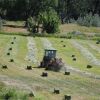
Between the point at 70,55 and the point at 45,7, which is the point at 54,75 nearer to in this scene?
the point at 70,55

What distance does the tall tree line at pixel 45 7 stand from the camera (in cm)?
12150

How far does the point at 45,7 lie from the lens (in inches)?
4614

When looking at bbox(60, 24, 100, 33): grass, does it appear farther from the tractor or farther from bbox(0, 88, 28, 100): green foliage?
bbox(0, 88, 28, 100): green foliage

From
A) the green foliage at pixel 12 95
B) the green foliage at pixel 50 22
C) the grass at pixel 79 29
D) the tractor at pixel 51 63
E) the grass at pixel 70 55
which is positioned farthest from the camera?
the grass at pixel 79 29

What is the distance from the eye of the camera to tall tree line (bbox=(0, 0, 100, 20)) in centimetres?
12150

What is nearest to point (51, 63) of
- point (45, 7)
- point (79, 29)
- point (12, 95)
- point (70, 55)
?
point (70, 55)

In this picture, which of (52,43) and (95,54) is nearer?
(95,54)

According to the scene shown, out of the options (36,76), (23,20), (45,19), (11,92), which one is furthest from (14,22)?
(11,92)

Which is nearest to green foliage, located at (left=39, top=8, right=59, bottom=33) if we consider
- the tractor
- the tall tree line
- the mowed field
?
the mowed field

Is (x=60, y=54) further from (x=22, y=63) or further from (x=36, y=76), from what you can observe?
(x=36, y=76)

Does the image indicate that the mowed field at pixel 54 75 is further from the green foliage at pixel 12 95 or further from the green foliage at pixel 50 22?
the green foliage at pixel 50 22

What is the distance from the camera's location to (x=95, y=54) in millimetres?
54344

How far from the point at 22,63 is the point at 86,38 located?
38.6 meters

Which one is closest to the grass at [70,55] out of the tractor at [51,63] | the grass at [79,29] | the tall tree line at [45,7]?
the tractor at [51,63]
